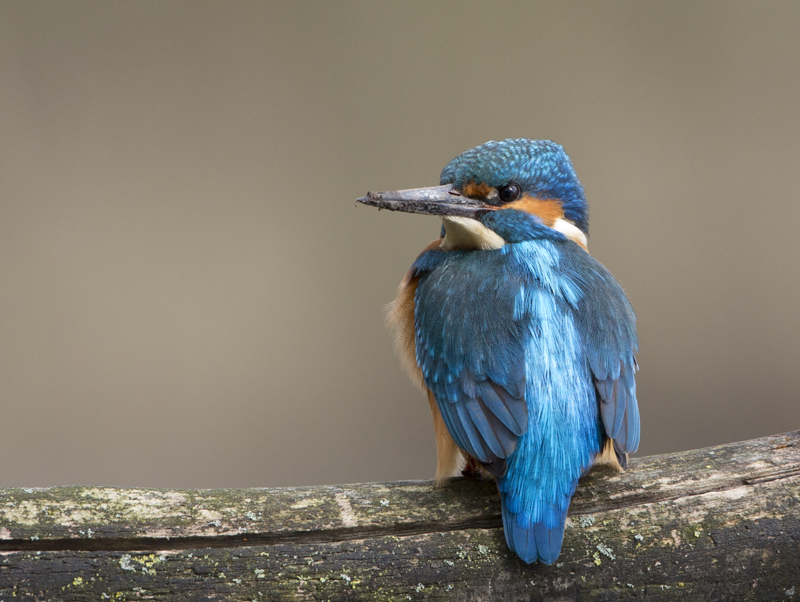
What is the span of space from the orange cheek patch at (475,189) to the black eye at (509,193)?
3 centimetres

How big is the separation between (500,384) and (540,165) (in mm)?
443

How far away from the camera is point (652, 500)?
1.08m

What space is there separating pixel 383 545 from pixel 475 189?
0.61 metres

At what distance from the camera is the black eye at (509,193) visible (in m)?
1.30

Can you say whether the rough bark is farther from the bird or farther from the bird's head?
the bird's head

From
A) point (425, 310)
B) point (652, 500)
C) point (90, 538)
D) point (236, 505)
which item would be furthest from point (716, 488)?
point (90, 538)

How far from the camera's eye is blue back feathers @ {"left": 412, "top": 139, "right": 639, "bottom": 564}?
1.02 meters

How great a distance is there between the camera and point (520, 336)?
1.13 meters

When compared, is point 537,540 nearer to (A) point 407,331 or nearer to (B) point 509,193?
(A) point 407,331

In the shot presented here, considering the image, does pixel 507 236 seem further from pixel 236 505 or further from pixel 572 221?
pixel 236 505

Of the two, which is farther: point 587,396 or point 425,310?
point 425,310

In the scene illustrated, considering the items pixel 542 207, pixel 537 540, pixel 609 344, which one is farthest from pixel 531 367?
pixel 542 207

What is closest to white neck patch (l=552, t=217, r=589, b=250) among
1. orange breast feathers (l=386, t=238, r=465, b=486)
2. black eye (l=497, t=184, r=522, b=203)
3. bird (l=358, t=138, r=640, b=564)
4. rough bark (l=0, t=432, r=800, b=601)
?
bird (l=358, t=138, r=640, b=564)

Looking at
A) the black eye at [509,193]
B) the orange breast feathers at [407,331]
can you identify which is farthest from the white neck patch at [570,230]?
the orange breast feathers at [407,331]
